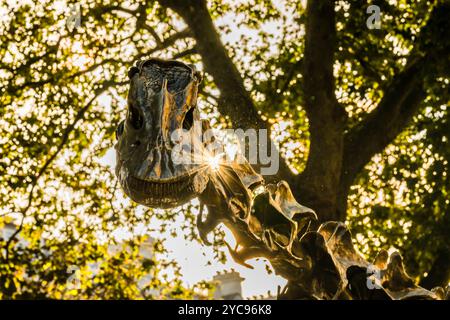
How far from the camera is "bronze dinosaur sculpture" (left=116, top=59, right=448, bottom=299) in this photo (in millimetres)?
1479

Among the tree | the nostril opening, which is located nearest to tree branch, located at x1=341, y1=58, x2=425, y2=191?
the tree

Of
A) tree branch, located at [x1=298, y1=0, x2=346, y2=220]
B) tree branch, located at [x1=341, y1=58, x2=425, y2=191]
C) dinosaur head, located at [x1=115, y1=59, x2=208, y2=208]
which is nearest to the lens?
dinosaur head, located at [x1=115, y1=59, x2=208, y2=208]

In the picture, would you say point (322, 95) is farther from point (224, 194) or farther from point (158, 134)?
point (158, 134)

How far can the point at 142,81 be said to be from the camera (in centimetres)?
155

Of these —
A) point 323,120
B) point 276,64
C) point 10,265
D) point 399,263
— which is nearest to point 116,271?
point 10,265

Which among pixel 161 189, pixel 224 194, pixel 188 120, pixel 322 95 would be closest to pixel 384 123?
pixel 322 95

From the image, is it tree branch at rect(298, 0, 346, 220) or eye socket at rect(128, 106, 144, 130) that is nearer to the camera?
eye socket at rect(128, 106, 144, 130)

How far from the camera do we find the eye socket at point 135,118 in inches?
59.9

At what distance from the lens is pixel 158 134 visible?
1468mm

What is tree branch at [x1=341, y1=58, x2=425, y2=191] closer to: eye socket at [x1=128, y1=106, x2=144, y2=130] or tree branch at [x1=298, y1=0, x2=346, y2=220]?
tree branch at [x1=298, y1=0, x2=346, y2=220]

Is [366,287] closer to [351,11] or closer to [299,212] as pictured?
[299,212]

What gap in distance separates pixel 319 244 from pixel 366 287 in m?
0.42

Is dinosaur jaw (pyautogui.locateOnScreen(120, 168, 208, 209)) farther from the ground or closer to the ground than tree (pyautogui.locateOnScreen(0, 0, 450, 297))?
closer to the ground

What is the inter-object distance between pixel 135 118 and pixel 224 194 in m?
0.40
